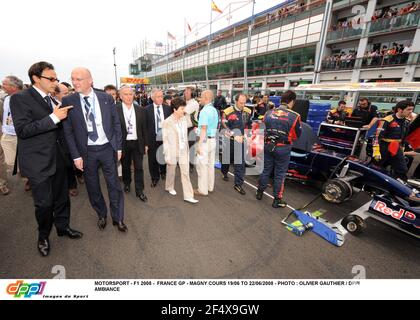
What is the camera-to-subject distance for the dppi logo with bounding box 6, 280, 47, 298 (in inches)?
75.3

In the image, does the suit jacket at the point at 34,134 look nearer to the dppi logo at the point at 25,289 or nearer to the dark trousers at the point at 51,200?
the dark trousers at the point at 51,200

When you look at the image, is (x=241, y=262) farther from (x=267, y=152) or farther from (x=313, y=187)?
(x=313, y=187)

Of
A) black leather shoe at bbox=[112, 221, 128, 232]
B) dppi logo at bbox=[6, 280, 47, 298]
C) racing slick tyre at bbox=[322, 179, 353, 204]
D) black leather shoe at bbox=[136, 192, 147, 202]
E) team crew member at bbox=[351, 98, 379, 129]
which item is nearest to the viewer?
dppi logo at bbox=[6, 280, 47, 298]

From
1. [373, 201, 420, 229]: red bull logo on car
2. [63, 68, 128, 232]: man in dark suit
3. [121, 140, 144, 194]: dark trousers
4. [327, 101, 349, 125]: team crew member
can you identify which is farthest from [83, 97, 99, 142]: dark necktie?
[327, 101, 349, 125]: team crew member

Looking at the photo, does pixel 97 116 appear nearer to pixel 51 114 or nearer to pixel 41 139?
pixel 51 114

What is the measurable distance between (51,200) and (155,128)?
240 cm

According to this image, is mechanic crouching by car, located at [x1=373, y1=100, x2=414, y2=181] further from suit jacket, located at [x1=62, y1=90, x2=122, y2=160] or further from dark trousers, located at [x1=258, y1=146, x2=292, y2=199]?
suit jacket, located at [x1=62, y1=90, x2=122, y2=160]

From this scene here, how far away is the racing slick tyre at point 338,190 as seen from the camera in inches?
133

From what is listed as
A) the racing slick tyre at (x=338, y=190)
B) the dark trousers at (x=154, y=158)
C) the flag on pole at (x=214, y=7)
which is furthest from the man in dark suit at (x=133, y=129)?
the flag on pole at (x=214, y=7)

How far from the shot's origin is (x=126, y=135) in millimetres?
3729

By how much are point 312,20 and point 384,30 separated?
275 inches

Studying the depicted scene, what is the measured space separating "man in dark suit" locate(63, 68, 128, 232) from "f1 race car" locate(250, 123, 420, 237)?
134 inches

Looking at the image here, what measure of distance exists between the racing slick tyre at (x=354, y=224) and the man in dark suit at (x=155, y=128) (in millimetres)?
3757

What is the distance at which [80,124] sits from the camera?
248 centimetres
